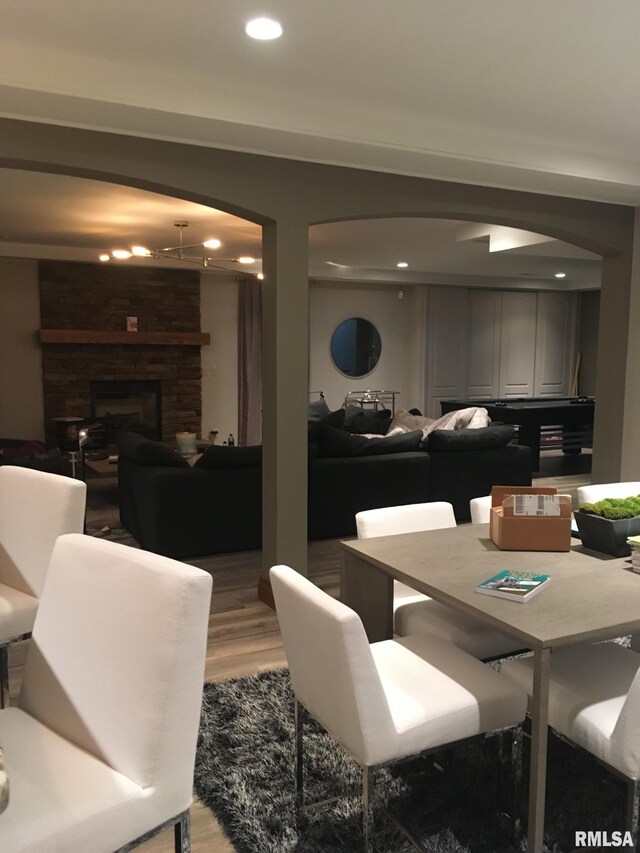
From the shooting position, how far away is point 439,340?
10.4 m

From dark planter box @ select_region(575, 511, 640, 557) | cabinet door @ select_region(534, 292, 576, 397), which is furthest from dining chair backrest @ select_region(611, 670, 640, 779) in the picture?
cabinet door @ select_region(534, 292, 576, 397)

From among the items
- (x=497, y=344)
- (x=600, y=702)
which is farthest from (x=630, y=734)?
(x=497, y=344)

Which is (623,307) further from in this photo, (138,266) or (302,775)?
(138,266)

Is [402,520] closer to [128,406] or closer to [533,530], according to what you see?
[533,530]

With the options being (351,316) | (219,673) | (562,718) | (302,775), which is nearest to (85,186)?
(219,673)

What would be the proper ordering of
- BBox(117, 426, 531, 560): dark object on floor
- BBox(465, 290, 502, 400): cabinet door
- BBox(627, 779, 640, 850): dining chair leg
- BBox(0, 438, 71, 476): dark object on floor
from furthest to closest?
1. BBox(465, 290, 502, 400): cabinet door
2. BBox(0, 438, 71, 476): dark object on floor
3. BBox(117, 426, 531, 560): dark object on floor
4. BBox(627, 779, 640, 850): dining chair leg

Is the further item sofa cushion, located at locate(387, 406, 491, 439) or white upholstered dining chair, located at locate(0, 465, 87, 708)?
sofa cushion, located at locate(387, 406, 491, 439)

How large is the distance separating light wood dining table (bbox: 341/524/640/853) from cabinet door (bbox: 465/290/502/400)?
8224 millimetres

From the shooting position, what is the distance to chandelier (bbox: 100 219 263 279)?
6.27m

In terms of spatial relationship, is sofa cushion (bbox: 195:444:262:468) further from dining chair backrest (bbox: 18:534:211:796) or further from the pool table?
the pool table

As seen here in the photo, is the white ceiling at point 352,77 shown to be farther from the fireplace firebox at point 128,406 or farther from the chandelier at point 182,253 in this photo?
the fireplace firebox at point 128,406

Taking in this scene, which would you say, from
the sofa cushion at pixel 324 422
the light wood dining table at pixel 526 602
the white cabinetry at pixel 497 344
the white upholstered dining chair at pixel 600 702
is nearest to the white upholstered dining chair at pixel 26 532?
the light wood dining table at pixel 526 602

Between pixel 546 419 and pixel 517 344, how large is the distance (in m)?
3.14

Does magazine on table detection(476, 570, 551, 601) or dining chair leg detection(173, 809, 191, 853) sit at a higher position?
magazine on table detection(476, 570, 551, 601)
